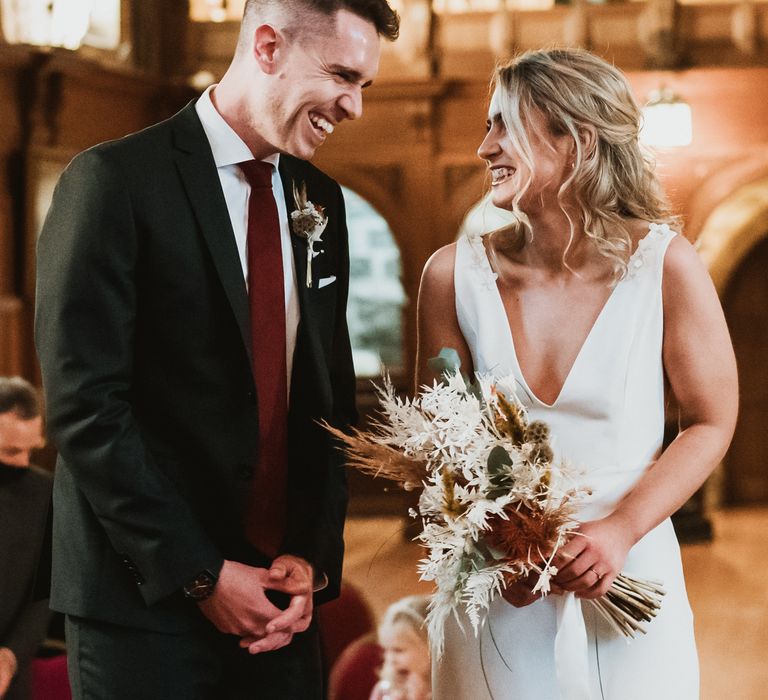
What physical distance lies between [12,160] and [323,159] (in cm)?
349

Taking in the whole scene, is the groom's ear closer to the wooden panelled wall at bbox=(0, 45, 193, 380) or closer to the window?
the wooden panelled wall at bbox=(0, 45, 193, 380)

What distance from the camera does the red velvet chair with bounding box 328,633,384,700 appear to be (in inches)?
163

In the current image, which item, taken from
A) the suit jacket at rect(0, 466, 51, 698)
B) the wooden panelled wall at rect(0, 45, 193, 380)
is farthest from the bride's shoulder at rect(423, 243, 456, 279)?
the wooden panelled wall at rect(0, 45, 193, 380)

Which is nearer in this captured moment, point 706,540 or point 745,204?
point 706,540

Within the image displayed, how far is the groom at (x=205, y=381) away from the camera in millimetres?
2117

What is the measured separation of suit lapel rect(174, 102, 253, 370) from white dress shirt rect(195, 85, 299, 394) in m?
0.03

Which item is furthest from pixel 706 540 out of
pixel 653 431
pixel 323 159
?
pixel 653 431

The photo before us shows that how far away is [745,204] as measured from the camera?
42.7 ft

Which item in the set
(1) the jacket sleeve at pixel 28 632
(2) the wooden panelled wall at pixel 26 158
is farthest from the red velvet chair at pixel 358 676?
(2) the wooden panelled wall at pixel 26 158

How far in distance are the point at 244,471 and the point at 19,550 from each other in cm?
236

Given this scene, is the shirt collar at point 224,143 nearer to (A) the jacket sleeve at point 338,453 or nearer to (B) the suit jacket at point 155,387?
(B) the suit jacket at point 155,387

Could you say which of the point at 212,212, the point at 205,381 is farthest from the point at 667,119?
the point at 205,381

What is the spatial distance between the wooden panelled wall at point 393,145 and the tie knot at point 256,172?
26.7 ft

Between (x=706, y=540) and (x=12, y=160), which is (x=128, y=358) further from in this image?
(x=706, y=540)
